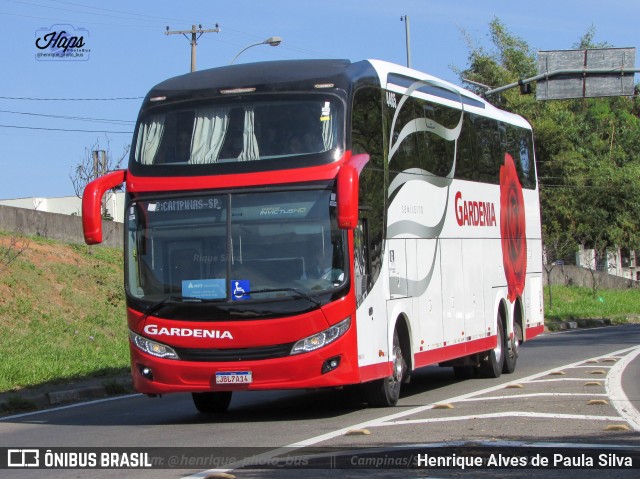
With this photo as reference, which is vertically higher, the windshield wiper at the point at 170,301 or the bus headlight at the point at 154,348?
the windshield wiper at the point at 170,301

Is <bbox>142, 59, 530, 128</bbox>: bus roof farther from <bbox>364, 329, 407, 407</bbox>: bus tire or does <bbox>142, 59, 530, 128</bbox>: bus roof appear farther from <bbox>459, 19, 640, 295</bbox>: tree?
<bbox>459, 19, 640, 295</bbox>: tree

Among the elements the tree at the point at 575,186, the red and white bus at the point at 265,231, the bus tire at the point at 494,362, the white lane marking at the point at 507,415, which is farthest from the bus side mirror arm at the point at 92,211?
the tree at the point at 575,186

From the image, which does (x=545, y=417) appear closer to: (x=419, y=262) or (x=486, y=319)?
(x=419, y=262)

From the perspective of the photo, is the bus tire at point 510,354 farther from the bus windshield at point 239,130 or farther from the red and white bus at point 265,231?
the bus windshield at point 239,130

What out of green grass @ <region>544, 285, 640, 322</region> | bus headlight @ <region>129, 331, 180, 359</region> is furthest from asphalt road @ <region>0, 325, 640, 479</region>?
green grass @ <region>544, 285, 640, 322</region>

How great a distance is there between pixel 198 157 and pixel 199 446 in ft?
12.1

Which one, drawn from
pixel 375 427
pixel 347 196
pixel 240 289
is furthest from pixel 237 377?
pixel 347 196

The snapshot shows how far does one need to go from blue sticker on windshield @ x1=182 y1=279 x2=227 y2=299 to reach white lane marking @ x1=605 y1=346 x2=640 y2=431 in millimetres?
4549

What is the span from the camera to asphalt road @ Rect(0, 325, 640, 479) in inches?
366

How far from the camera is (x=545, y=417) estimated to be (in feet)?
38.9

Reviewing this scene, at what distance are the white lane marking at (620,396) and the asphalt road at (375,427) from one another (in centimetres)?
2

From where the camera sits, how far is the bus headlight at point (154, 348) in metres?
12.8

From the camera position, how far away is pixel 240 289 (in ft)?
41.0

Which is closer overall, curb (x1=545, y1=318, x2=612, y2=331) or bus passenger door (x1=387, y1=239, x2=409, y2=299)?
bus passenger door (x1=387, y1=239, x2=409, y2=299)
